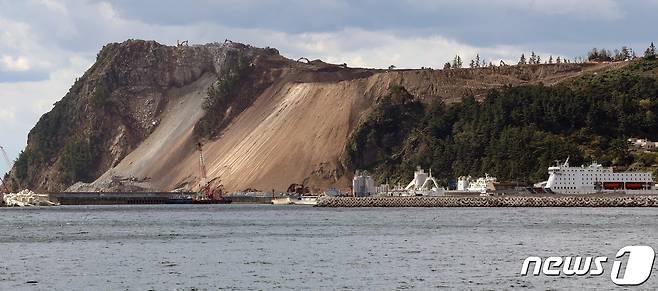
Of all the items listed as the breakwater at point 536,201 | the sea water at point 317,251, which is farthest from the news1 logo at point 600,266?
the breakwater at point 536,201

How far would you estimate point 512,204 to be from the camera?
181125 mm

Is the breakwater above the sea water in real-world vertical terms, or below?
above

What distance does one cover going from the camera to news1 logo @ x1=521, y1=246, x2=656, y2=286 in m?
67.7

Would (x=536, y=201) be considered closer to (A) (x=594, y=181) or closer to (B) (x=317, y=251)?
(A) (x=594, y=181)

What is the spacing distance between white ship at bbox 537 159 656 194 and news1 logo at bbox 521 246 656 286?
103636 millimetres

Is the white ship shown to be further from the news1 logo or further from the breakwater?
the news1 logo

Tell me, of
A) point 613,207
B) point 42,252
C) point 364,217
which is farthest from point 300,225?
point 613,207

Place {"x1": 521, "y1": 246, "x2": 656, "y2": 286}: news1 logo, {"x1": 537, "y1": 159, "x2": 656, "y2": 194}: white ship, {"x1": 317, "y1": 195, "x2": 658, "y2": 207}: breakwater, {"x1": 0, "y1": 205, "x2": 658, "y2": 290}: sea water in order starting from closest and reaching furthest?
{"x1": 521, "y1": 246, "x2": 656, "y2": 286}: news1 logo < {"x1": 0, "y1": 205, "x2": 658, "y2": 290}: sea water < {"x1": 317, "y1": 195, "x2": 658, "y2": 207}: breakwater < {"x1": 537, "y1": 159, "x2": 656, "y2": 194}: white ship

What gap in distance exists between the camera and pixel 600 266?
2958 inches

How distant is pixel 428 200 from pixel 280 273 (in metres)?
117

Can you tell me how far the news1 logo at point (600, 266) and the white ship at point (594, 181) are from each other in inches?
4080

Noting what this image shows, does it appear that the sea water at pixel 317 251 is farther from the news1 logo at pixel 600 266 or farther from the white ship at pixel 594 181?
the white ship at pixel 594 181

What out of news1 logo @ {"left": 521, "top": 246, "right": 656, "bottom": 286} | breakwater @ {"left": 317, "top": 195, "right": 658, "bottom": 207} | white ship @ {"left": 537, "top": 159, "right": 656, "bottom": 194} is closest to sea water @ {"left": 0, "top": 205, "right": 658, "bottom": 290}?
news1 logo @ {"left": 521, "top": 246, "right": 656, "bottom": 286}

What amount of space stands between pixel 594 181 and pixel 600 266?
11376 centimetres
